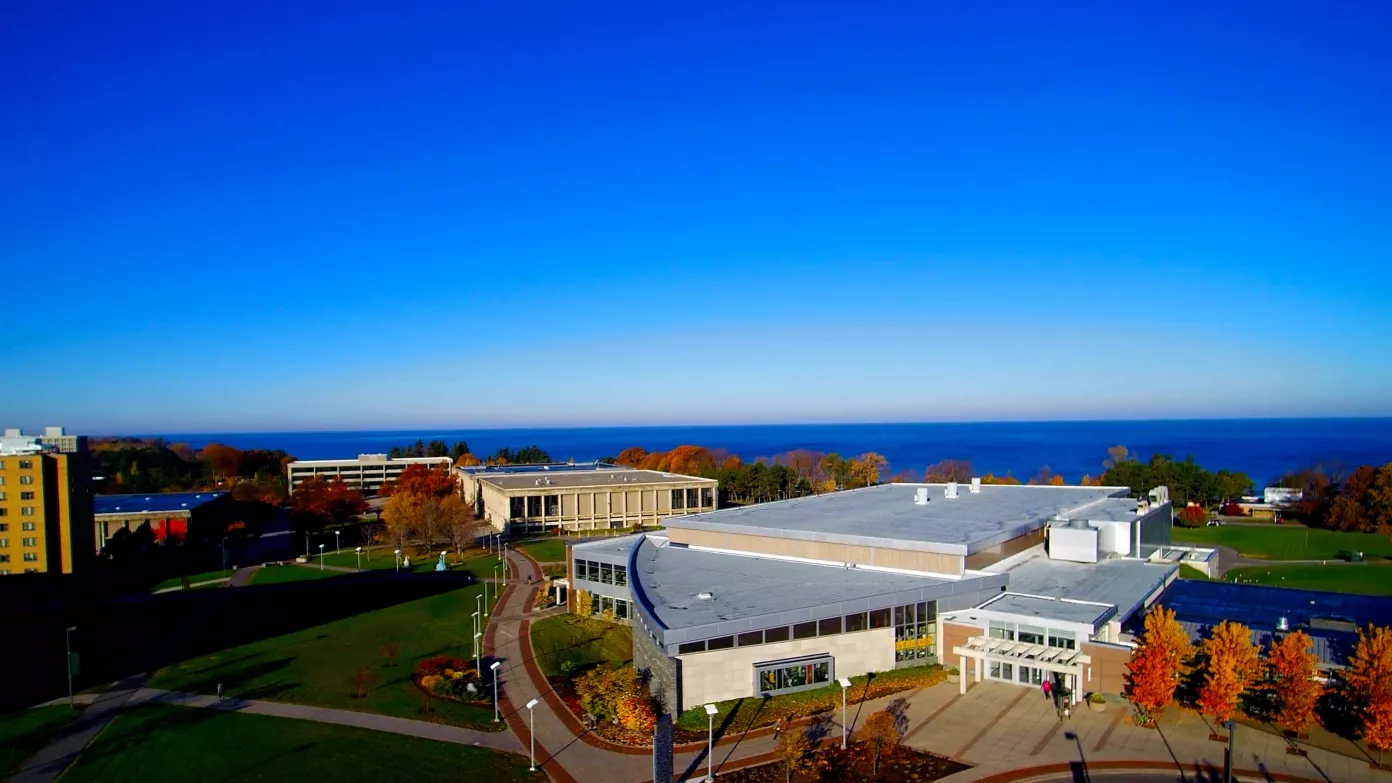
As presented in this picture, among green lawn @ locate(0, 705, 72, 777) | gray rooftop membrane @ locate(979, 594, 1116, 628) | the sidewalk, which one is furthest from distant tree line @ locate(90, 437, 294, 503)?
gray rooftop membrane @ locate(979, 594, 1116, 628)

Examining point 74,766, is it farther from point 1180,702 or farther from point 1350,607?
point 1350,607

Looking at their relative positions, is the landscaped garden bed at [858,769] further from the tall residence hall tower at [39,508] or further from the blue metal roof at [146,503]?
the blue metal roof at [146,503]

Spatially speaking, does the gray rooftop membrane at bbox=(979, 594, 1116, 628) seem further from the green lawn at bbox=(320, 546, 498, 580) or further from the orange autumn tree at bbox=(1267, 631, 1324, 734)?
the green lawn at bbox=(320, 546, 498, 580)

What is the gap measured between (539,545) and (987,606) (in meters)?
43.7

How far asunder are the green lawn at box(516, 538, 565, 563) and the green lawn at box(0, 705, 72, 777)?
3370 cm

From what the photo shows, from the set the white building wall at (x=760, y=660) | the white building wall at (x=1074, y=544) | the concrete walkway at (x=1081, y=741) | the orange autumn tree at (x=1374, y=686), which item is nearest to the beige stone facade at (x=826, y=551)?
the white building wall at (x=760, y=660)

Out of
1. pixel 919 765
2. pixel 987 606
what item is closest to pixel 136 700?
pixel 919 765

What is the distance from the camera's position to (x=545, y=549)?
65.6 metres

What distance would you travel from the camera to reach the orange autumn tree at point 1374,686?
22141 millimetres

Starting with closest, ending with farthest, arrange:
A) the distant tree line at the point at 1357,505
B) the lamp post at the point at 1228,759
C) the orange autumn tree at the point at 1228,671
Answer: the lamp post at the point at 1228,759
the orange autumn tree at the point at 1228,671
the distant tree line at the point at 1357,505

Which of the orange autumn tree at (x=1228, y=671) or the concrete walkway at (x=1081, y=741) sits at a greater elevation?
the orange autumn tree at (x=1228, y=671)

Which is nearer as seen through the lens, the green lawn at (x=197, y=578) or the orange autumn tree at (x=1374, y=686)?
the orange autumn tree at (x=1374, y=686)

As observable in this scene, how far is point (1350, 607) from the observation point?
3497 centimetres

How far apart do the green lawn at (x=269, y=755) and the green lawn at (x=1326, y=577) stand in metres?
46.9
